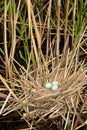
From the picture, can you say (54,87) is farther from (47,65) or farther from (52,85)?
(47,65)

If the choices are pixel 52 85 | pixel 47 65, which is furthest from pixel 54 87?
pixel 47 65

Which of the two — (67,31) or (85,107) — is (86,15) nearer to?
(67,31)

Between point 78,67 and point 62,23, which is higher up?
point 62,23

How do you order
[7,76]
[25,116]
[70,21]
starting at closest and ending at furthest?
1. [25,116]
2. [7,76]
3. [70,21]

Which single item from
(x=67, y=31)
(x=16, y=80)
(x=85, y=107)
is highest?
(x=67, y=31)

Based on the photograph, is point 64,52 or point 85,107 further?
point 64,52

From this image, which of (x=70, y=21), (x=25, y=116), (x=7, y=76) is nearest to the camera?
(x=25, y=116)

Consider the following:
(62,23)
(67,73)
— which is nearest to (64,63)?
(67,73)
